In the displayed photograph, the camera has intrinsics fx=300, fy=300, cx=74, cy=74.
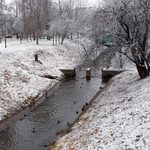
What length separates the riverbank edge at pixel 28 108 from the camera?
24.8 meters

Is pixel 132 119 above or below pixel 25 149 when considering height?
above

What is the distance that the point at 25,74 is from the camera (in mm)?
37469

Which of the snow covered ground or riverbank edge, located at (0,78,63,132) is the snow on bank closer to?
riverbank edge, located at (0,78,63,132)

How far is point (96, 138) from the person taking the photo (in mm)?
17125

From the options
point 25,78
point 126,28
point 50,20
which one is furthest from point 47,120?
point 50,20

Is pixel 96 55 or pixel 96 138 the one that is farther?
pixel 96 55

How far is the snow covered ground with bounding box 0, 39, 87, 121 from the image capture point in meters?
29.0

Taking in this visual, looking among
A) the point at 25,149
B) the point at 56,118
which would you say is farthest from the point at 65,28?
the point at 25,149

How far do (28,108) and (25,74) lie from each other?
937 centimetres

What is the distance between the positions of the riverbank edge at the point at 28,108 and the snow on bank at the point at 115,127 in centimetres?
630

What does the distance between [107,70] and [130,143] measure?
28.0 m

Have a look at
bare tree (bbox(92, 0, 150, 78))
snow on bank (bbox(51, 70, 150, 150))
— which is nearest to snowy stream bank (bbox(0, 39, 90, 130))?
bare tree (bbox(92, 0, 150, 78))

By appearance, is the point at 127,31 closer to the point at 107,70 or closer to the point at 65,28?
the point at 107,70

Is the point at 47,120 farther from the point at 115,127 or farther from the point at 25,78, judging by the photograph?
the point at 25,78
